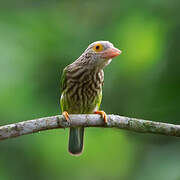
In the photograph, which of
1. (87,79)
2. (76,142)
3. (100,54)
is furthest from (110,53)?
(76,142)

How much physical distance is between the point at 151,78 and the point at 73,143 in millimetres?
1678

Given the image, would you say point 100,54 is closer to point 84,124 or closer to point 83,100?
point 83,100

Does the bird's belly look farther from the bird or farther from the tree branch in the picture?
the tree branch

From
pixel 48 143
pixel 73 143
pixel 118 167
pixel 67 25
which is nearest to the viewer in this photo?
pixel 73 143

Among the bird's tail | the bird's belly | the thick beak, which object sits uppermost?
the thick beak

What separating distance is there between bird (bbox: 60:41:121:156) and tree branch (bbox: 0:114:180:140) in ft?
1.56

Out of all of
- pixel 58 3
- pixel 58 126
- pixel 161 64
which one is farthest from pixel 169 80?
pixel 58 3

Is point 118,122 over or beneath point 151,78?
beneath

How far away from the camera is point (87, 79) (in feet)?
15.1

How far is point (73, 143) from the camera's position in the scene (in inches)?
205

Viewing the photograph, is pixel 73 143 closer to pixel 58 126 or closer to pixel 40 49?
pixel 58 126

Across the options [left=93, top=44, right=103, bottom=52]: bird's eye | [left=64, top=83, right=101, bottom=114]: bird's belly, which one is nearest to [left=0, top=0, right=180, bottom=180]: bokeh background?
[left=64, top=83, right=101, bottom=114]: bird's belly

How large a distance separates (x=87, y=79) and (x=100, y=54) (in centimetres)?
30

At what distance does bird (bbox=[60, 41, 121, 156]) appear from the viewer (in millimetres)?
4543
